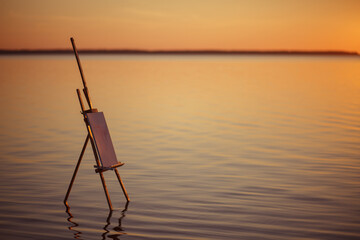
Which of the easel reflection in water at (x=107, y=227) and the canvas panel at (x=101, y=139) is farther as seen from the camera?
the canvas panel at (x=101, y=139)

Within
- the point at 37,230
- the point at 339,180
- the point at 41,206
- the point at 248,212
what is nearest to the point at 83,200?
the point at 41,206

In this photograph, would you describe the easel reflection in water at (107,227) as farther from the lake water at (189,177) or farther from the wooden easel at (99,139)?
the wooden easel at (99,139)

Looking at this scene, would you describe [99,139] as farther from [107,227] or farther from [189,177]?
[189,177]

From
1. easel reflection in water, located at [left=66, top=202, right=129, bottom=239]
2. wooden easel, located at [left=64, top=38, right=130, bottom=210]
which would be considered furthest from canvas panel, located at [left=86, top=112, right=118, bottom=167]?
easel reflection in water, located at [left=66, top=202, right=129, bottom=239]

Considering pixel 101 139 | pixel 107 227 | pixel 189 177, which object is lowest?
pixel 107 227

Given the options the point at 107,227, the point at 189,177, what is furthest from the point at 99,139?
the point at 189,177

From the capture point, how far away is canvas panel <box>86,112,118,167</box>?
27.8 ft

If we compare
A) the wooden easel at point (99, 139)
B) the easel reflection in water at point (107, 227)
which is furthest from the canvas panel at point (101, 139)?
the easel reflection in water at point (107, 227)

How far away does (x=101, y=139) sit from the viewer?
855cm

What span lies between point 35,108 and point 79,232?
18.9 m

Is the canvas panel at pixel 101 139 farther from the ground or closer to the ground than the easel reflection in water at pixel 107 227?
farther from the ground

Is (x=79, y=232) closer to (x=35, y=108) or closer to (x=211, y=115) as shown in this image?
(x=211, y=115)

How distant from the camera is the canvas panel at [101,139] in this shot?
847 cm

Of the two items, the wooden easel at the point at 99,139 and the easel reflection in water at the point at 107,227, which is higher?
the wooden easel at the point at 99,139
